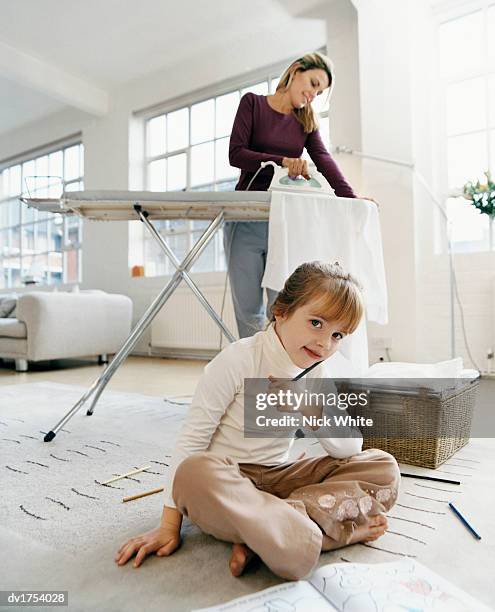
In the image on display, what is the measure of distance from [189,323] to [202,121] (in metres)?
1.94

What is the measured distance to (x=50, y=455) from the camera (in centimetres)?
144

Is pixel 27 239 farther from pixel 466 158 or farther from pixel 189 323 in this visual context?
pixel 466 158

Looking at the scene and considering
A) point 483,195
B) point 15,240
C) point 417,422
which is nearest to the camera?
point 417,422

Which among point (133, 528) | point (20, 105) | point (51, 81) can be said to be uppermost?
point (20, 105)

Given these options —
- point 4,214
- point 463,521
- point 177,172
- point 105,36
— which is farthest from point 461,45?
point 4,214

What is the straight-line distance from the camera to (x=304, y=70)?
5.53 ft

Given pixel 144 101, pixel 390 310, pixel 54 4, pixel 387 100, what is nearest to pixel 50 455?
pixel 390 310

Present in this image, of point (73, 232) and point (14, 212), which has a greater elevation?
point (14, 212)

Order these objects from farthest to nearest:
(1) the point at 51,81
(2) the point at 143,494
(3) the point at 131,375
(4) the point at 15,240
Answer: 1. (4) the point at 15,240
2. (1) the point at 51,81
3. (3) the point at 131,375
4. (2) the point at 143,494

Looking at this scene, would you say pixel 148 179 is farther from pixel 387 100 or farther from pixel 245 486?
pixel 245 486

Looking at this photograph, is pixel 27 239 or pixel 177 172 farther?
pixel 27 239

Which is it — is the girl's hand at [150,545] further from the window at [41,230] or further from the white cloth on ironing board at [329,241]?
the window at [41,230]

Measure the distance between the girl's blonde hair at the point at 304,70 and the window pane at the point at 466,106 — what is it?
6.98 ft

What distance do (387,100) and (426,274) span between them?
120 centimetres
